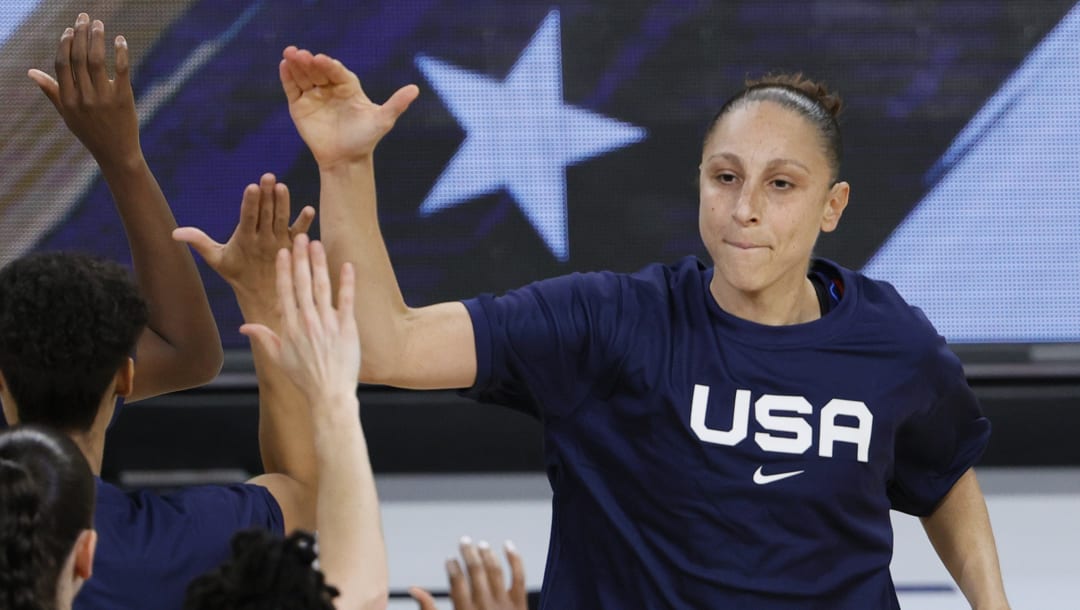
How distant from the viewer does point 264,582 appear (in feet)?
4.58

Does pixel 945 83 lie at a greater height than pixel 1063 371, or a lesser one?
greater

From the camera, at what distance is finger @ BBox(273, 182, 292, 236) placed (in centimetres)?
196

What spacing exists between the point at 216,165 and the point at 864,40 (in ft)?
5.99

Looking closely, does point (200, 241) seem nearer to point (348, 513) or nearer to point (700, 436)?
point (348, 513)

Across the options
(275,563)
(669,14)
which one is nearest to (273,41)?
(669,14)

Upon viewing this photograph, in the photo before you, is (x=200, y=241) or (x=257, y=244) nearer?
(x=200, y=241)

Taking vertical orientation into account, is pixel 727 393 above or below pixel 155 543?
above

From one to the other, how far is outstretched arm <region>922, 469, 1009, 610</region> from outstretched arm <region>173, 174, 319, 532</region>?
976 millimetres

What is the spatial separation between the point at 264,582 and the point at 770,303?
1002 millimetres

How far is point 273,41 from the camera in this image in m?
4.04

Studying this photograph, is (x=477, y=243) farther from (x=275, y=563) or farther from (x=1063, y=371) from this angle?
(x=275, y=563)

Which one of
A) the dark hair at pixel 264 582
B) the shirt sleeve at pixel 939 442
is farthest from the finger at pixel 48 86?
the shirt sleeve at pixel 939 442

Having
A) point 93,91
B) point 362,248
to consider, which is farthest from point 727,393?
point 93,91

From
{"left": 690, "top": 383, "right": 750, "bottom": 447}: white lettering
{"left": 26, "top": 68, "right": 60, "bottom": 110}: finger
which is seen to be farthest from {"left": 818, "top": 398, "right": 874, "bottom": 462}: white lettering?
{"left": 26, "top": 68, "right": 60, "bottom": 110}: finger
